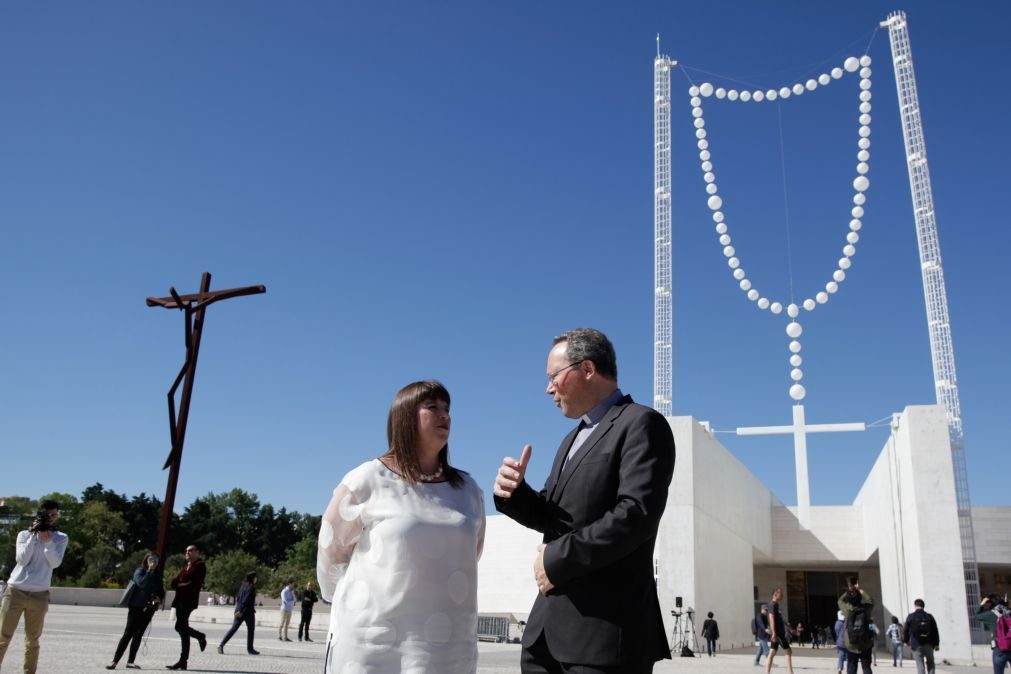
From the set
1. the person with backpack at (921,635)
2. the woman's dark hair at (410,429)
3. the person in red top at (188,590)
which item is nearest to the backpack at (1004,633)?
the person with backpack at (921,635)

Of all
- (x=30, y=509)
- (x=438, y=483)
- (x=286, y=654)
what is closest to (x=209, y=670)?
(x=286, y=654)

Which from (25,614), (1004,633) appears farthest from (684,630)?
(25,614)

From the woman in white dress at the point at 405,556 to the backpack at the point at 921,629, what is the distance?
12.0 meters

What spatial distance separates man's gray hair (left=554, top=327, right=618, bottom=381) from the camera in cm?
280

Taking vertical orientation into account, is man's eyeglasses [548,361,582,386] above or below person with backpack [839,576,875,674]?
above

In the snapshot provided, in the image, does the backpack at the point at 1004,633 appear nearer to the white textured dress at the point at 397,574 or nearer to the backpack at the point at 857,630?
the backpack at the point at 857,630

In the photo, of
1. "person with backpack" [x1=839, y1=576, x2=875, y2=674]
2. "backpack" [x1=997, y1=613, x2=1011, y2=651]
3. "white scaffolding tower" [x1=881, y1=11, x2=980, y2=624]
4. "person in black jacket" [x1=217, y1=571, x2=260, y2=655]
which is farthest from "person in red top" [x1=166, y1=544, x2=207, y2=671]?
"white scaffolding tower" [x1=881, y1=11, x2=980, y2=624]

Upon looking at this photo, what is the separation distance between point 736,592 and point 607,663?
29108 millimetres

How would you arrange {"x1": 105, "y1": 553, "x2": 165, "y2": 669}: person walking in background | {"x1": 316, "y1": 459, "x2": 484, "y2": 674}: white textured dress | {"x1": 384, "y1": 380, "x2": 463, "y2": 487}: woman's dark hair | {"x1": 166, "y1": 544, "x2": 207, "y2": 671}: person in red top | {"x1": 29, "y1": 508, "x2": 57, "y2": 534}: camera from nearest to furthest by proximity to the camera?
1. {"x1": 316, "y1": 459, "x2": 484, "y2": 674}: white textured dress
2. {"x1": 384, "y1": 380, "x2": 463, "y2": 487}: woman's dark hair
3. {"x1": 29, "y1": 508, "x2": 57, "y2": 534}: camera
4. {"x1": 105, "y1": 553, "x2": 165, "y2": 669}: person walking in background
5. {"x1": 166, "y1": 544, "x2": 207, "y2": 671}: person in red top

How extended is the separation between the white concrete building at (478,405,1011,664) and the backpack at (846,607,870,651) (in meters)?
12.7

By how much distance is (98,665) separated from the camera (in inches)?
345

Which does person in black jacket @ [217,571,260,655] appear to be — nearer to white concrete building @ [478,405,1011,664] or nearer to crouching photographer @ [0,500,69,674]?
crouching photographer @ [0,500,69,674]

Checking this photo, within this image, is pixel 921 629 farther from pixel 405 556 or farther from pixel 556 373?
pixel 405 556

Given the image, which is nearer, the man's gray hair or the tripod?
the man's gray hair
